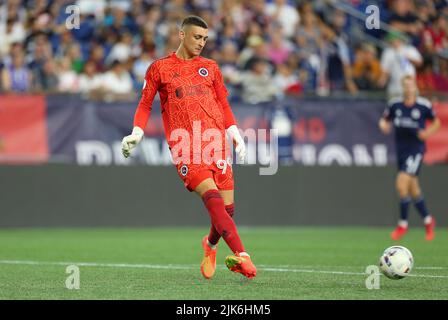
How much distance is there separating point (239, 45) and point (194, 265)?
33.5 feet

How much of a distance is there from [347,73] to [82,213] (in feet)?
19.3

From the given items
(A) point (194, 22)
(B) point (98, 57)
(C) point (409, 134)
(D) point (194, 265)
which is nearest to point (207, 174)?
(A) point (194, 22)

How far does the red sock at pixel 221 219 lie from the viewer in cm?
914

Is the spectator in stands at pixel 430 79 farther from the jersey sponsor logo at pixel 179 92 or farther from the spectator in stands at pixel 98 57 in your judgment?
the jersey sponsor logo at pixel 179 92

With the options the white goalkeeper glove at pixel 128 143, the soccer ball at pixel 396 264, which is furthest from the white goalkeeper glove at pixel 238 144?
the soccer ball at pixel 396 264

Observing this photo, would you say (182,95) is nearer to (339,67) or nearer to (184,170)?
(184,170)

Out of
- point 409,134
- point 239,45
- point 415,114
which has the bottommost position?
point 409,134

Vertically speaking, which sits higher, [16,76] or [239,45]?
[239,45]

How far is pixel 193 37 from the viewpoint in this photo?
31.6ft

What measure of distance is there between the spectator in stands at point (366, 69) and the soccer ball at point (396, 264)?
36.1ft

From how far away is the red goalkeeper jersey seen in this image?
960 cm

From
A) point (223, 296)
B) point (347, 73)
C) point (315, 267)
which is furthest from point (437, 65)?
point (223, 296)

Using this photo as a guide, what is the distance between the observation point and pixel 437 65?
20688mm
